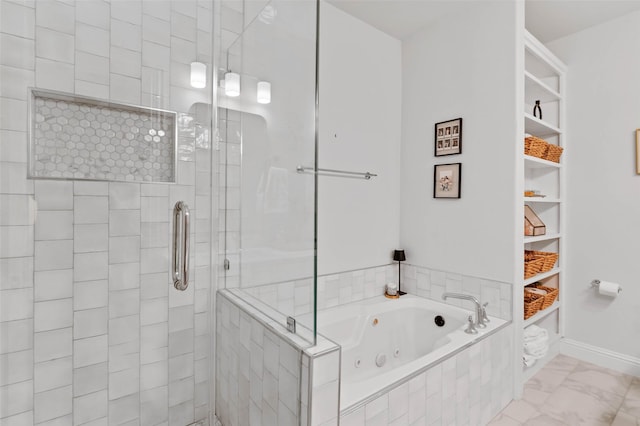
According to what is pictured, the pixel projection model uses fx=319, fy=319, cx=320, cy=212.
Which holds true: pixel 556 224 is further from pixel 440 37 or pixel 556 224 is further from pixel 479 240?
pixel 440 37

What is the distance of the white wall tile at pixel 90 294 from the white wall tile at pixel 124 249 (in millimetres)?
113

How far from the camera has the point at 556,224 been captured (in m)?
2.71

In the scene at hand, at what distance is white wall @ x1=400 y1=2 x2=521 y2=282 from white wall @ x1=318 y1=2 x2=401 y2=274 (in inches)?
5.9

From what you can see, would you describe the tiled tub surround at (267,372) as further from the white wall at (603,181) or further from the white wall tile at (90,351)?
the white wall at (603,181)

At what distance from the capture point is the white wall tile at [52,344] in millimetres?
1327

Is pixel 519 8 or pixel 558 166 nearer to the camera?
pixel 519 8

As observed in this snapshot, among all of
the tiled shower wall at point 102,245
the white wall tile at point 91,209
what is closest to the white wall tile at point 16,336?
the tiled shower wall at point 102,245

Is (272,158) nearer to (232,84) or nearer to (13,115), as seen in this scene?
(232,84)

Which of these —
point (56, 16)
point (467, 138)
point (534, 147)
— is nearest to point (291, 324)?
point (56, 16)

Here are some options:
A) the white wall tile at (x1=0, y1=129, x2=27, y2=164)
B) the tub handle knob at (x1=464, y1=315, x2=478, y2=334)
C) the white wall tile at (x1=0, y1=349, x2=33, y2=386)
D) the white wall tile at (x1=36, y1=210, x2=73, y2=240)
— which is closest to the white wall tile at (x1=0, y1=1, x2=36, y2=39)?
the white wall tile at (x1=0, y1=129, x2=27, y2=164)

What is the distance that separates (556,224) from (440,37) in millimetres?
1827

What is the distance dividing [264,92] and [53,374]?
4.98 ft

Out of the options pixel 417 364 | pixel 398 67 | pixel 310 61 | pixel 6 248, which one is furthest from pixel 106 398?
pixel 398 67

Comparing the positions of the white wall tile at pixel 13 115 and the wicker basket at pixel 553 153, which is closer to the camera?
the white wall tile at pixel 13 115
